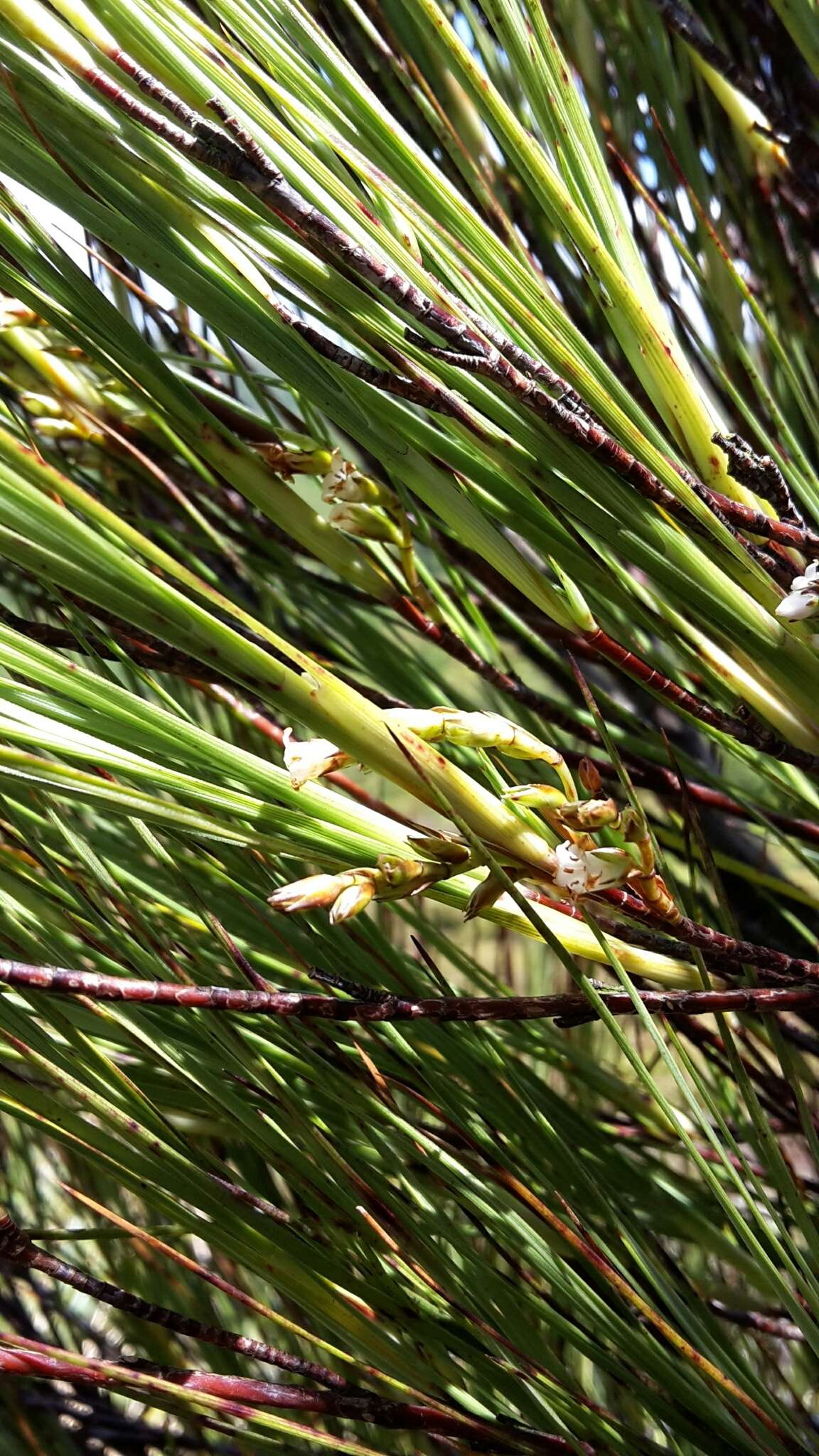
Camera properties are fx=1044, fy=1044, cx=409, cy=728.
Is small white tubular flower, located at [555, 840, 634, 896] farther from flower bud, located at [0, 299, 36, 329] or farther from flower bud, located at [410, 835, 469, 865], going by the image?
flower bud, located at [0, 299, 36, 329]

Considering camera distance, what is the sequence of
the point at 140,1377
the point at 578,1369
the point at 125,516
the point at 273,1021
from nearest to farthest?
the point at 140,1377 → the point at 273,1021 → the point at 125,516 → the point at 578,1369

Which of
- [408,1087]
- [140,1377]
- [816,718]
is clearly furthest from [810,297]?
[140,1377]

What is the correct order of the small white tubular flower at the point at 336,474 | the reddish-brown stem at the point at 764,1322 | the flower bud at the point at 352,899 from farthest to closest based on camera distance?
the reddish-brown stem at the point at 764,1322 < the small white tubular flower at the point at 336,474 < the flower bud at the point at 352,899

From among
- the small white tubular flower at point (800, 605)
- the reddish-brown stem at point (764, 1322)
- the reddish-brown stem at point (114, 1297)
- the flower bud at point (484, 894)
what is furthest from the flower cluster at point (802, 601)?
the reddish-brown stem at point (764, 1322)

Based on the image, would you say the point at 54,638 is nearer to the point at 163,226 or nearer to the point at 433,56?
the point at 163,226

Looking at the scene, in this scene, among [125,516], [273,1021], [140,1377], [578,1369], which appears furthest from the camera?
[578,1369]

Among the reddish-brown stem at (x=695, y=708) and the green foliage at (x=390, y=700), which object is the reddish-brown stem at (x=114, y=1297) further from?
the reddish-brown stem at (x=695, y=708)

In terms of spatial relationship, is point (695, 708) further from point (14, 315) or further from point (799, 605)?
point (14, 315)
